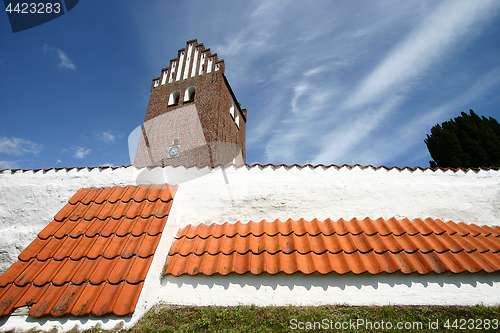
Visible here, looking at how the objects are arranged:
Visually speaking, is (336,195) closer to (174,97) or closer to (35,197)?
(35,197)

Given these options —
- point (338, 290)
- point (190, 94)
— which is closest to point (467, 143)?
point (338, 290)

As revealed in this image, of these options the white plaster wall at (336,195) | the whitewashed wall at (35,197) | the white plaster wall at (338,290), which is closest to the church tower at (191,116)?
the whitewashed wall at (35,197)

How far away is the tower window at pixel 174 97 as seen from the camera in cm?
1291

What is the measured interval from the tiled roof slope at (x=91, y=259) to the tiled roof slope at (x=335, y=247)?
56 cm

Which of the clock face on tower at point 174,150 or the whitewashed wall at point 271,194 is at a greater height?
the clock face on tower at point 174,150

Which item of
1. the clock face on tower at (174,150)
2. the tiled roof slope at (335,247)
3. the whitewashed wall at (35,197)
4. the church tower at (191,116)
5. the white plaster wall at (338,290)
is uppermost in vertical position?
the church tower at (191,116)

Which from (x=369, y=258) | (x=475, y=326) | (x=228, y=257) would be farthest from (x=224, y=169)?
(x=475, y=326)

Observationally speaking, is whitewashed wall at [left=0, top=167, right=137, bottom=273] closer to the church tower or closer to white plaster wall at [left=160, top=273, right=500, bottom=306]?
white plaster wall at [left=160, top=273, right=500, bottom=306]

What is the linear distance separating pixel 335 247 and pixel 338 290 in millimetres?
596

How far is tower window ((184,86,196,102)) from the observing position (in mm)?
12695

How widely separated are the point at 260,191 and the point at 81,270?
113 inches

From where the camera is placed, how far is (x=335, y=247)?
3.29 meters

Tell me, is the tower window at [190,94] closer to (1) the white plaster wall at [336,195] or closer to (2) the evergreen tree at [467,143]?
(1) the white plaster wall at [336,195]

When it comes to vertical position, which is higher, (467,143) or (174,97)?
(174,97)
